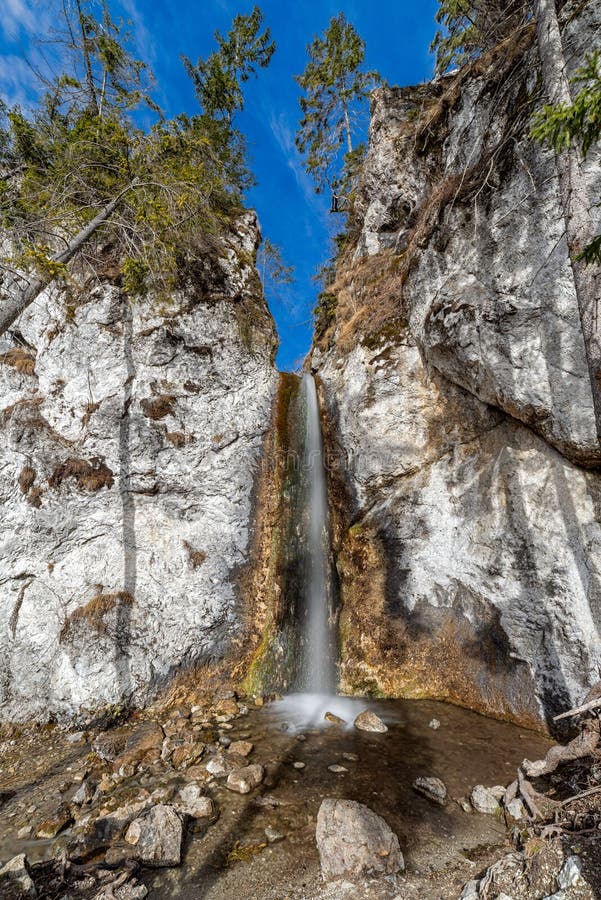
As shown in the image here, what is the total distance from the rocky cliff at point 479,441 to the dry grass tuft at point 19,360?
8300 mm

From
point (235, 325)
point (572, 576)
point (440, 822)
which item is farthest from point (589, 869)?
point (235, 325)

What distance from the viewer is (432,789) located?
4461mm

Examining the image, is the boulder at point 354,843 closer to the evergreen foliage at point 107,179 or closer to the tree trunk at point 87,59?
the evergreen foliage at point 107,179

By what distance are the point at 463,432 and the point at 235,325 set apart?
23.9ft

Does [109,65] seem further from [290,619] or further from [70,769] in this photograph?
[70,769]

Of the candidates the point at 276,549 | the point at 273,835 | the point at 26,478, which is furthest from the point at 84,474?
the point at 273,835

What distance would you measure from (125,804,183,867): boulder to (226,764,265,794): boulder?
2.95ft

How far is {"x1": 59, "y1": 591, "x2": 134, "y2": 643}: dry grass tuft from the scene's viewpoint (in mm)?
7574

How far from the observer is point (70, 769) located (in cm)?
566

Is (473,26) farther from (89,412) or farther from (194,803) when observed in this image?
(194,803)

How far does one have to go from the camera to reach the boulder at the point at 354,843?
330 cm

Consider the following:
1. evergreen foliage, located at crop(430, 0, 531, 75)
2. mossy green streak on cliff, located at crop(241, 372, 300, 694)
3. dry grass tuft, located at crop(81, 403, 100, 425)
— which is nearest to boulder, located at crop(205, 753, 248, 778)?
mossy green streak on cliff, located at crop(241, 372, 300, 694)

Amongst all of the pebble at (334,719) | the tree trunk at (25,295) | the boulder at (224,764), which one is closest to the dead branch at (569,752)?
the pebble at (334,719)

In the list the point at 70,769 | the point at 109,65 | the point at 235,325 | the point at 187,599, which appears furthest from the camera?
the point at 235,325
